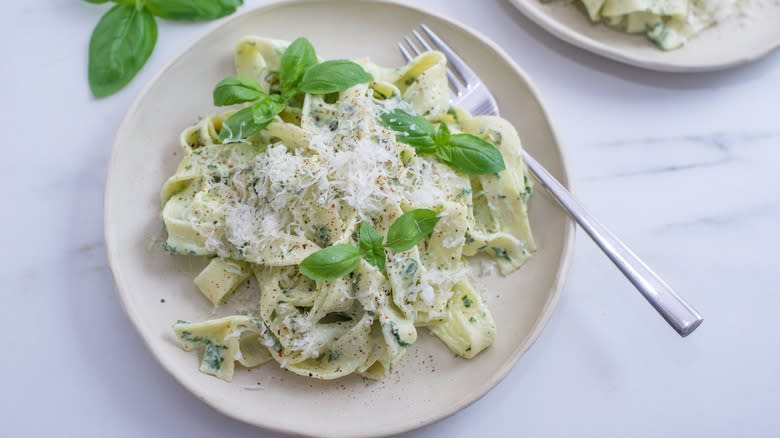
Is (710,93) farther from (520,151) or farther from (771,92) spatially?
(520,151)

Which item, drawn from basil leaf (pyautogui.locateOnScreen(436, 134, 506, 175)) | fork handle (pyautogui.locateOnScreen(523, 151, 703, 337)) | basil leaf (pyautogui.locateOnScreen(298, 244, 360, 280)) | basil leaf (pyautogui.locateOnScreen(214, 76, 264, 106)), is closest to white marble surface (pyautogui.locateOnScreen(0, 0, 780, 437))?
fork handle (pyautogui.locateOnScreen(523, 151, 703, 337))

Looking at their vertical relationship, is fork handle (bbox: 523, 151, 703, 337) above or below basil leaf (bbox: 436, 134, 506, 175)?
below

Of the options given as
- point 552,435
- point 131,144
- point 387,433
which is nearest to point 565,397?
point 552,435

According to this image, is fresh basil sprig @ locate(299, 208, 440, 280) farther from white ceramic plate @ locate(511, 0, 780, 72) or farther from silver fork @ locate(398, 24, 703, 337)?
white ceramic plate @ locate(511, 0, 780, 72)

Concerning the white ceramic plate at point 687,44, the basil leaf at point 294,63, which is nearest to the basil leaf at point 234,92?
the basil leaf at point 294,63

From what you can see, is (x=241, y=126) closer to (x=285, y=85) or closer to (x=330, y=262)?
(x=285, y=85)

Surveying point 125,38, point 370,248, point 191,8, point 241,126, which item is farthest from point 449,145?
point 125,38
